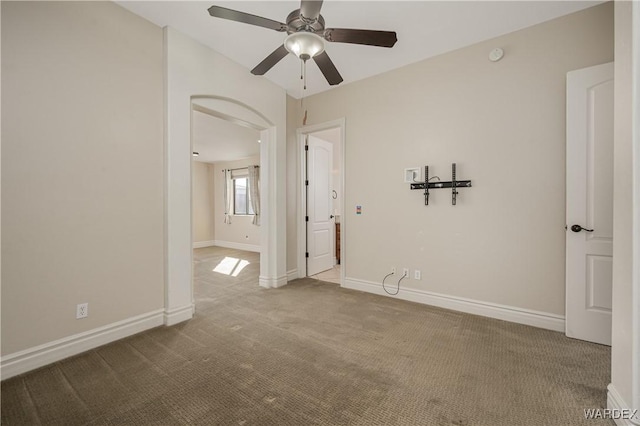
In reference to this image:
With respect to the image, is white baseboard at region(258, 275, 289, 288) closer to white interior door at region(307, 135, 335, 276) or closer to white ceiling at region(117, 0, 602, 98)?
white interior door at region(307, 135, 335, 276)

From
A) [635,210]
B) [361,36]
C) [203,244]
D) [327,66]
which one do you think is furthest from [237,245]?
[635,210]

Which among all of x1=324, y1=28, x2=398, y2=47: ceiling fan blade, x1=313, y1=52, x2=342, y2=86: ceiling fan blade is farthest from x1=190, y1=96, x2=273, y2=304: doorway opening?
x1=324, y1=28, x2=398, y2=47: ceiling fan blade

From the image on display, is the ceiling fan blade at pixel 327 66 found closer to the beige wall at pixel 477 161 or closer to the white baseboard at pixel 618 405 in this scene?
the beige wall at pixel 477 161

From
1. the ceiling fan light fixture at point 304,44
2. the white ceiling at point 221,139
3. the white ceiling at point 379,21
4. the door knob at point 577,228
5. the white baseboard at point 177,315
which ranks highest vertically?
the white ceiling at point 379,21

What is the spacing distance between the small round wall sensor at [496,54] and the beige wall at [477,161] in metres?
0.05

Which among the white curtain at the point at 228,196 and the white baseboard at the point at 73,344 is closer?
the white baseboard at the point at 73,344

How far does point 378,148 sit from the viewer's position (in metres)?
3.66

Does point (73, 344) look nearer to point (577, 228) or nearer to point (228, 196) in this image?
point (577, 228)

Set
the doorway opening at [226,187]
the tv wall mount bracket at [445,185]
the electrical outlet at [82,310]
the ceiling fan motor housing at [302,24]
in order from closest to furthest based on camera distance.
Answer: the ceiling fan motor housing at [302,24] → the electrical outlet at [82,310] → the tv wall mount bracket at [445,185] → the doorway opening at [226,187]

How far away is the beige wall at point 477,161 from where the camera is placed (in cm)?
258

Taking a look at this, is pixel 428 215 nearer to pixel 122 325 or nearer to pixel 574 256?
pixel 574 256

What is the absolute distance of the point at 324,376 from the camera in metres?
1.89

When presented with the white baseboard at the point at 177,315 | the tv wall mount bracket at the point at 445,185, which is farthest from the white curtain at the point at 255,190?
the tv wall mount bracket at the point at 445,185

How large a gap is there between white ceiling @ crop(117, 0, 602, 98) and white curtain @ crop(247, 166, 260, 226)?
4461mm
